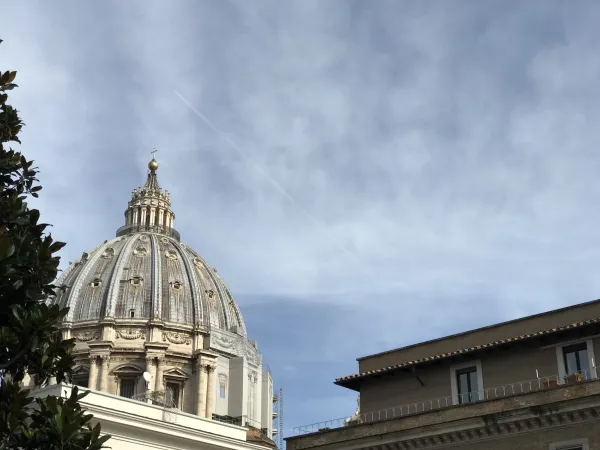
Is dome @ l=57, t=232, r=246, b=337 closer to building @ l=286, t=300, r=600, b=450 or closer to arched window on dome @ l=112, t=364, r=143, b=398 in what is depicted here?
arched window on dome @ l=112, t=364, r=143, b=398

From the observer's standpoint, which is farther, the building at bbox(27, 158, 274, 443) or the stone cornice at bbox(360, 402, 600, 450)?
the building at bbox(27, 158, 274, 443)

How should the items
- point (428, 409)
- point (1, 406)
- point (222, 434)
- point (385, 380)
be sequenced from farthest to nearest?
1. point (222, 434)
2. point (385, 380)
3. point (428, 409)
4. point (1, 406)

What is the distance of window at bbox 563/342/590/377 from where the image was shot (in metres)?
24.3

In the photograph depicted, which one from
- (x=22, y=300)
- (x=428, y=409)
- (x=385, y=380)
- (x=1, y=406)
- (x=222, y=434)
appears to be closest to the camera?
(x=1, y=406)

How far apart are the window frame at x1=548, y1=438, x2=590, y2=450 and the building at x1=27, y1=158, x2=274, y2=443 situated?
52.4 m

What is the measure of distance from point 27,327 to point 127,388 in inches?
2697

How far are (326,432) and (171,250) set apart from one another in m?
68.8

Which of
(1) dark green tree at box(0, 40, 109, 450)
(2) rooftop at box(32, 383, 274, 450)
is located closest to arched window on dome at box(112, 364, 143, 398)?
(2) rooftop at box(32, 383, 274, 450)

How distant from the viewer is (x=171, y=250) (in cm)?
9462

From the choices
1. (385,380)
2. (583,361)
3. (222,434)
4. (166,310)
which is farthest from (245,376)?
(583,361)

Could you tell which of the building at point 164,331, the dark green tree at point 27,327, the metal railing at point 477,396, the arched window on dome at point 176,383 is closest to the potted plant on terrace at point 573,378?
the metal railing at point 477,396

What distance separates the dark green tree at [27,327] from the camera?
1038cm

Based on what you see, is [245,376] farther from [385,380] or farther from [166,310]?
[385,380]

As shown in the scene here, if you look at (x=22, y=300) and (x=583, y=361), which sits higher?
(x=583, y=361)
